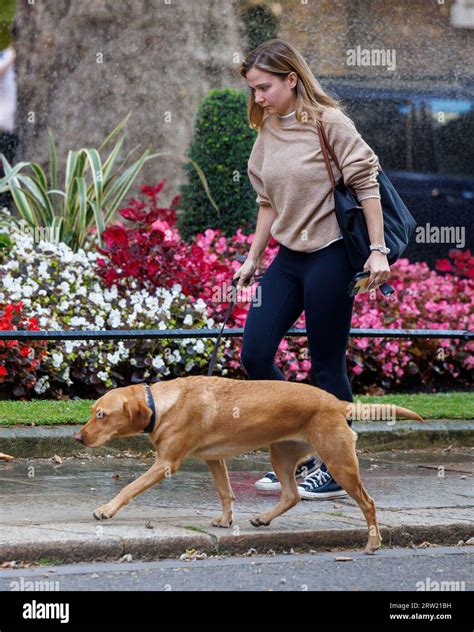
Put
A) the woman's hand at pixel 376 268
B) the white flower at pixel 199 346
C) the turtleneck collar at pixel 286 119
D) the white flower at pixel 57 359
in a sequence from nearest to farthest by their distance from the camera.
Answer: the woman's hand at pixel 376 268 < the turtleneck collar at pixel 286 119 < the white flower at pixel 57 359 < the white flower at pixel 199 346

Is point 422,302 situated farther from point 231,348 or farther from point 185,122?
point 185,122

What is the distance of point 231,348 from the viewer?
346 inches

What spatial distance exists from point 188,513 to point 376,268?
1394 millimetres

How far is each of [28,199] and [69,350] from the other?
260 centimetres

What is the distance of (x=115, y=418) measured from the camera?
16.5 ft

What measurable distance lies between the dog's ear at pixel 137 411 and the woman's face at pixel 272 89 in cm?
147

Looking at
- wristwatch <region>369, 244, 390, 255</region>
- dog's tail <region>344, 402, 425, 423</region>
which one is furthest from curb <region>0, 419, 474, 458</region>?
wristwatch <region>369, 244, 390, 255</region>

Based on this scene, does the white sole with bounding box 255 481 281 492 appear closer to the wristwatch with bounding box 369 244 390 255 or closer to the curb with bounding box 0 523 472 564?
the curb with bounding box 0 523 472 564

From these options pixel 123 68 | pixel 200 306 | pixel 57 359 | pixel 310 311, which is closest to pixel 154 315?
pixel 200 306

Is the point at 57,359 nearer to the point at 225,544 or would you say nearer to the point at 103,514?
the point at 103,514

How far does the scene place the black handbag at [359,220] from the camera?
5391 millimetres

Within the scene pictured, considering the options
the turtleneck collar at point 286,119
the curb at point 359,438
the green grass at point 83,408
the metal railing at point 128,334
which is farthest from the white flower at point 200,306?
the turtleneck collar at point 286,119

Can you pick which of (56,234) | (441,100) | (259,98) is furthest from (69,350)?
(441,100)

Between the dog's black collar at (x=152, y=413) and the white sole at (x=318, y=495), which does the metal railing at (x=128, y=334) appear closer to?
the white sole at (x=318, y=495)
